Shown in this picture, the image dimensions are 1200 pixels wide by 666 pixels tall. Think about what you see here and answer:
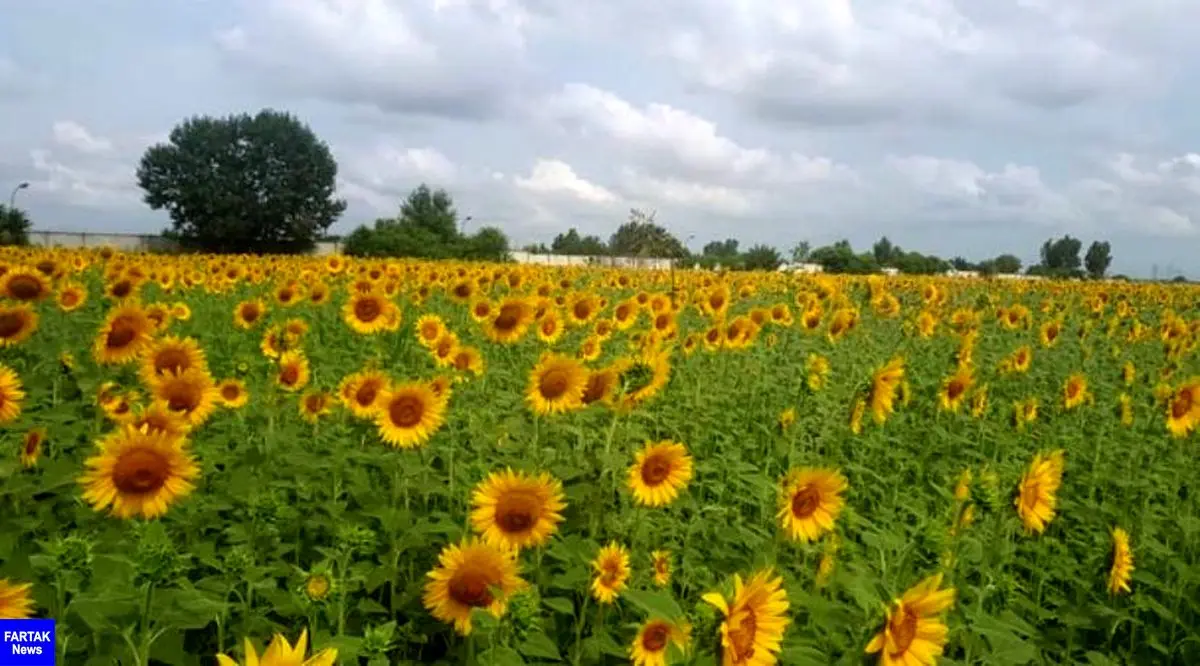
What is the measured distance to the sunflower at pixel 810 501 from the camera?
7.55 feet

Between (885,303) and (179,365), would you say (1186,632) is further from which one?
(885,303)

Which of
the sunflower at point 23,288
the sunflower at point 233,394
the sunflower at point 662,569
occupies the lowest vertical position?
the sunflower at point 662,569

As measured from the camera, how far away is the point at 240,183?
157 ft

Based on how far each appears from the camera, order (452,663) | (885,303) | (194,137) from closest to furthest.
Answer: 1. (452,663)
2. (885,303)
3. (194,137)

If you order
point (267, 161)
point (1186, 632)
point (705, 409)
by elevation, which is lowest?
point (1186, 632)

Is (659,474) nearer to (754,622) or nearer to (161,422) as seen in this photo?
(754,622)

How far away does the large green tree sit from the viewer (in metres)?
47.5

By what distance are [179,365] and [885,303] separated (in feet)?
19.0

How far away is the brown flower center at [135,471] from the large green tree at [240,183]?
152 feet

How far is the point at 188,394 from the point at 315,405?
482 mm

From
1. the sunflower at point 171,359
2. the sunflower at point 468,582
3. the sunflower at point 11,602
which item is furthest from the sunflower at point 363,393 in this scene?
the sunflower at point 11,602

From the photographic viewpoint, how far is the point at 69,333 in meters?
5.03

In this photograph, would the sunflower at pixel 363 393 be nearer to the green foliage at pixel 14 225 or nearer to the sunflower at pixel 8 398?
the sunflower at pixel 8 398

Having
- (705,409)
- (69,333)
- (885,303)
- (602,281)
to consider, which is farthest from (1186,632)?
(602,281)
